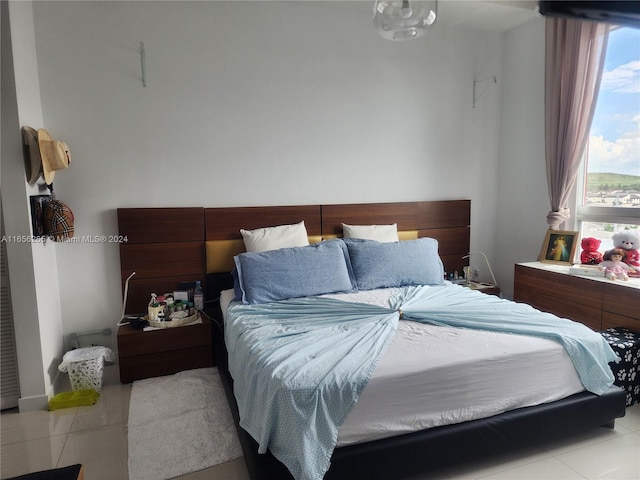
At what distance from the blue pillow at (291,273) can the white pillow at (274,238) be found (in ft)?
0.50

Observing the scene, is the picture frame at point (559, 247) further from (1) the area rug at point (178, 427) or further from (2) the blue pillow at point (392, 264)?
(1) the area rug at point (178, 427)

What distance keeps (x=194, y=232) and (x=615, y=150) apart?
10.5ft

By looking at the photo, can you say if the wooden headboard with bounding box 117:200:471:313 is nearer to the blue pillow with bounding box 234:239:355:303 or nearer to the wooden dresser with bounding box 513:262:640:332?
the blue pillow with bounding box 234:239:355:303

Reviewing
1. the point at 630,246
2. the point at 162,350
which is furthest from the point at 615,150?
the point at 162,350

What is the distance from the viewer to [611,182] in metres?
3.07

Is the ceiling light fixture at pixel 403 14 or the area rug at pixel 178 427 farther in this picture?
the area rug at pixel 178 427

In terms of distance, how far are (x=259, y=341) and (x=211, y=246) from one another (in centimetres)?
131

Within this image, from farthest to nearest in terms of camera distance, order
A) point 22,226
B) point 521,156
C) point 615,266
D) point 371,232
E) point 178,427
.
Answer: point 521,156, point 371,232, point 615,266, point 22,226, point 178,427

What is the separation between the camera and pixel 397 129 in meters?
3.62

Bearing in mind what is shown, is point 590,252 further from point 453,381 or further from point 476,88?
point 453,381

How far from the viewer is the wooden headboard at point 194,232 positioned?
295 cm

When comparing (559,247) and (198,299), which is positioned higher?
(559,247)

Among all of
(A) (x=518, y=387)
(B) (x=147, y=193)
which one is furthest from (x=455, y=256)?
(B) (x=147, y=193)

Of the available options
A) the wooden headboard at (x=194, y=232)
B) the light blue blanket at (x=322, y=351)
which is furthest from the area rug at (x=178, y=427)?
the wooden headboard at (x=194, y=232)
